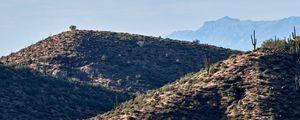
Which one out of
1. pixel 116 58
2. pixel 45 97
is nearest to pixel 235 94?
pixel 45 97

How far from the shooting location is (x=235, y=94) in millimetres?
54969

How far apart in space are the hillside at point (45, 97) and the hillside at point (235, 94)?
589 inches

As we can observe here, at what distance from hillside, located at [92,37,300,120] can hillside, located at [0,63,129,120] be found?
14952 millimetres

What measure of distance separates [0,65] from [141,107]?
3496 centimetres

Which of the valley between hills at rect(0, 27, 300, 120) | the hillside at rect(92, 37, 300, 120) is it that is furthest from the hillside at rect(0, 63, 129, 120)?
the hillside at rect(92, 37, 300, 120)

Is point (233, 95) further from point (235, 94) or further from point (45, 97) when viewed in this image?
point (45, 97)

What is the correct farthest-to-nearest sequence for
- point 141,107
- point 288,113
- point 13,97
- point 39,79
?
point 39,79 < point 13,97 < point 141,107 < point 288,113

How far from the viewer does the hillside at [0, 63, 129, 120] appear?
7056 cm

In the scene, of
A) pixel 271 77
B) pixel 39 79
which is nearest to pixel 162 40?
pixel 39 79

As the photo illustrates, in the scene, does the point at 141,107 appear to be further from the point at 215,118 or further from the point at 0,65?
the point at 0,65

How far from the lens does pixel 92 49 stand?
358 ft

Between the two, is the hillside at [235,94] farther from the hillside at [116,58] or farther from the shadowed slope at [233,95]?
the hillside at [116,58]

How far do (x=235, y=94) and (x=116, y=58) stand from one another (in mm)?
51878

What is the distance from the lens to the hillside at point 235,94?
52125 mm
